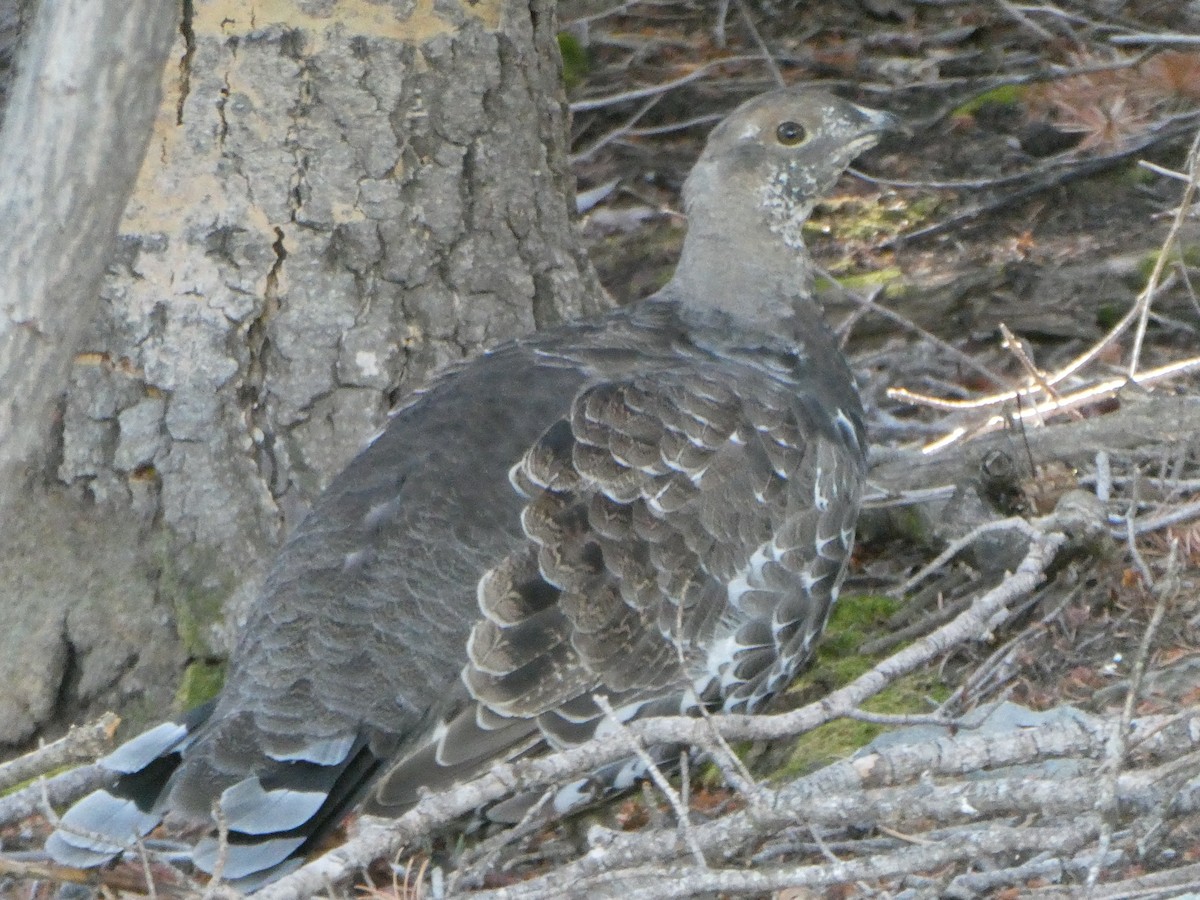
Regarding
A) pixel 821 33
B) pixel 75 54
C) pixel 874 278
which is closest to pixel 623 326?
pixel 75 54

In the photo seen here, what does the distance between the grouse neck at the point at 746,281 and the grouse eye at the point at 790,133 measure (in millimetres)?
272

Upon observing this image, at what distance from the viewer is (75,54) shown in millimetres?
3195

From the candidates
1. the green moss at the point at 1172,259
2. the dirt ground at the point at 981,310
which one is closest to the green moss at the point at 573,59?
the dirt ground at the point at 981,310

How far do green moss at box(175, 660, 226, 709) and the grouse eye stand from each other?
7.50 ft

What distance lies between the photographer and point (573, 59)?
8.59 m

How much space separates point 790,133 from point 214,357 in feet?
6.10

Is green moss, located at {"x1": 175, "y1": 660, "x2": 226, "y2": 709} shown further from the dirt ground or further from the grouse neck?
the grouse neck

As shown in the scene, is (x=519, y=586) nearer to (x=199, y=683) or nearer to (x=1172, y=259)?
(x=199, y=683)

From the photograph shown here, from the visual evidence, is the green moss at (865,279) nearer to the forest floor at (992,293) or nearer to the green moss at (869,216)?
the forest floor at (992,293)

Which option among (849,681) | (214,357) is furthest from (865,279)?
(214,357)

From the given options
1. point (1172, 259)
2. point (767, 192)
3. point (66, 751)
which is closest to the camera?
point (66, 751)

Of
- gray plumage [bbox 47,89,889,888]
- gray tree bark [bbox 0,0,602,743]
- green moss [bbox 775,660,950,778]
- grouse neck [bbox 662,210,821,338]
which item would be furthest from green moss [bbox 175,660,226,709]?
grouse neck [bbox 662,210,821,338]

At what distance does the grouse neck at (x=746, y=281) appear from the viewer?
16.4 ft

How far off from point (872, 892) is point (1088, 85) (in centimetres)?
360
